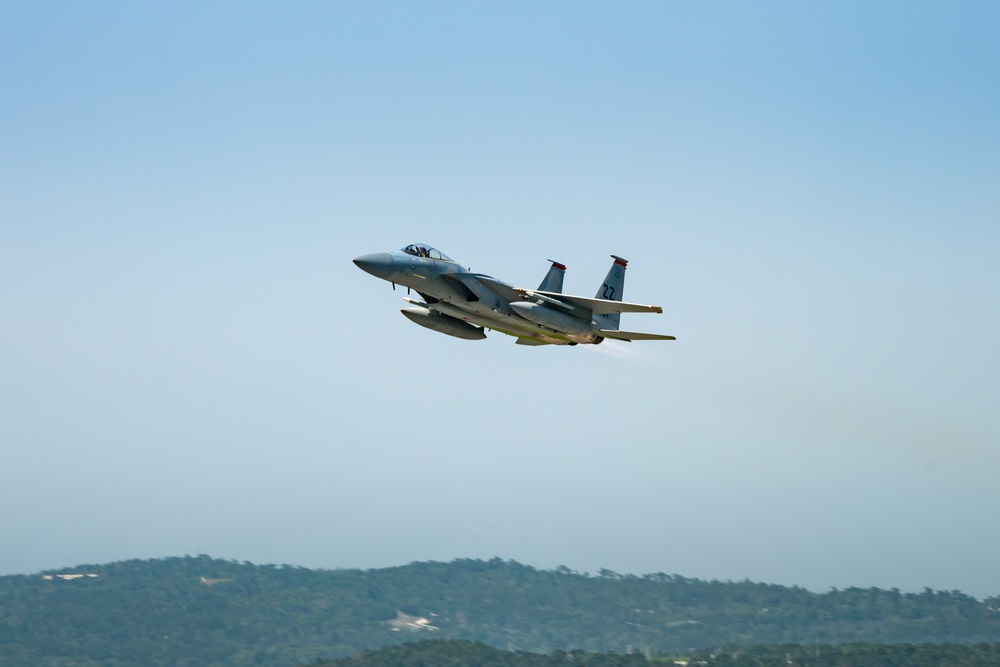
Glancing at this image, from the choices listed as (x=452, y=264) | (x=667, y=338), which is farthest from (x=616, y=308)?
(x=452, y=264)

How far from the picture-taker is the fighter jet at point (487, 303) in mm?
57438

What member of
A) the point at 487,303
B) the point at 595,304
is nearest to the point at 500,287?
the point at 487,303

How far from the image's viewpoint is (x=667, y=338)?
60.2m

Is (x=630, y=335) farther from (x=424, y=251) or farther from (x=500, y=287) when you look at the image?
(x=424, y=251)

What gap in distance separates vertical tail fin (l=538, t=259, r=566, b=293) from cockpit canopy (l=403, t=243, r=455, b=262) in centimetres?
637

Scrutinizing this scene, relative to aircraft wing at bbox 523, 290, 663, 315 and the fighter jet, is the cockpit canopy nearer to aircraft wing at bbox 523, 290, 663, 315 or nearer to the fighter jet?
the fighter jet

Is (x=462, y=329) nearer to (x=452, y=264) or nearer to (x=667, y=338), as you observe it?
(x=452, y=264)

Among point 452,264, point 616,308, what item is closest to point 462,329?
point 452,264

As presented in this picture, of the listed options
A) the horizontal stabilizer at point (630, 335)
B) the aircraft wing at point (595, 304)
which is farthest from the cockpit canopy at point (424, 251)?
the horizontal stabilizer at point (630, 335)

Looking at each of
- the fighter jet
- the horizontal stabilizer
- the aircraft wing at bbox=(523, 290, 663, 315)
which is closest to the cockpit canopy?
the fighter jet

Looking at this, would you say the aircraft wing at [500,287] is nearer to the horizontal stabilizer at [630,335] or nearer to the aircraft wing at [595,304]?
the aircraft wing at [595,304]

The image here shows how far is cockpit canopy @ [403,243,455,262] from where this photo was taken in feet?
192

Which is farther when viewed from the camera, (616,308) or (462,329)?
(462,329)

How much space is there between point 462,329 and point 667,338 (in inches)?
489
